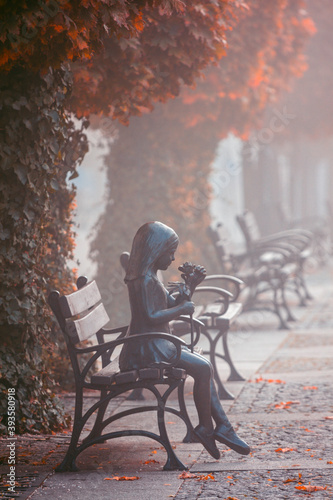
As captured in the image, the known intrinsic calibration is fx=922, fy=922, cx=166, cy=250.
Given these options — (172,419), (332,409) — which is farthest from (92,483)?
(332,409)

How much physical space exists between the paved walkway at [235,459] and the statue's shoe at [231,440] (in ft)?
0.20

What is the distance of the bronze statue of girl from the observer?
18.4ft

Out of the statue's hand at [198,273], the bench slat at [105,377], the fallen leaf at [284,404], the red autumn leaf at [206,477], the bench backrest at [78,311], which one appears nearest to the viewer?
the red autumn leaf at [206,477]

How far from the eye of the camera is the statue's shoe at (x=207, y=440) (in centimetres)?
561

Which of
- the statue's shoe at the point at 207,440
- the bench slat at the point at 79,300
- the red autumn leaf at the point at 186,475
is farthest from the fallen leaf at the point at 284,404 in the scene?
the red autumn leaf at the point at 186,475

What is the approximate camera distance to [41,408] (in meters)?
6.45

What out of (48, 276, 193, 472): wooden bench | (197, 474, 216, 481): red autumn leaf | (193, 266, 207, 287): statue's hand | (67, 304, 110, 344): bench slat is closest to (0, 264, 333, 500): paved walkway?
(197, 474, 216, 481): red autumn leaf

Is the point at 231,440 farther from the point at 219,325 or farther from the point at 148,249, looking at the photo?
the point at 219,325

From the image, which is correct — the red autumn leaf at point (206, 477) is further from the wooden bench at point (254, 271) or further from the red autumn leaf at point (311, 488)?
the wooden bench at point (254, 271)

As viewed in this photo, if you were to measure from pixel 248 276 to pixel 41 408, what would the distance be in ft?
22.4

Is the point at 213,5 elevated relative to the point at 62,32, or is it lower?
elevated

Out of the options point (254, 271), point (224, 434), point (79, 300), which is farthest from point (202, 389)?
point (254, 271)

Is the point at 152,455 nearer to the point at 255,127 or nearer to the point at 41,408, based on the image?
the point at 41,408

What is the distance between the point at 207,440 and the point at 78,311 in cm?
111
